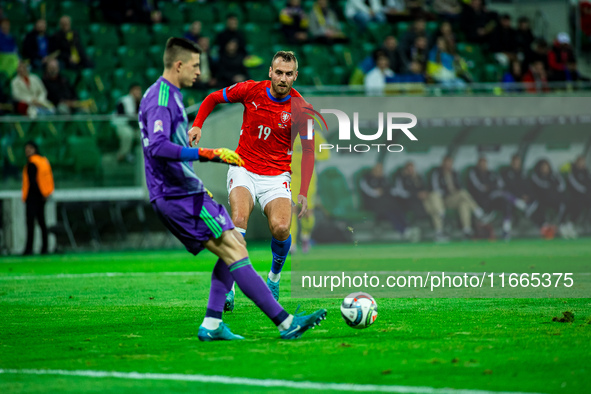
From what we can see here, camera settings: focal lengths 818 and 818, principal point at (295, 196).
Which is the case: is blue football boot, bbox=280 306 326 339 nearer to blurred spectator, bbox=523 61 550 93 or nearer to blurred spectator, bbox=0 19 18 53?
blurred spectator, bbox=0 19 18 53

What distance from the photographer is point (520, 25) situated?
22234 mm

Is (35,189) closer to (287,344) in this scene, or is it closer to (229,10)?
(229,10)

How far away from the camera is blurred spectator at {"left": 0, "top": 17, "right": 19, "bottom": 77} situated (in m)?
18.0

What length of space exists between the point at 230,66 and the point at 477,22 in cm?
745

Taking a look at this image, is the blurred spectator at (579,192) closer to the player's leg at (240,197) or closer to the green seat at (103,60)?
the green seat at (103,60)

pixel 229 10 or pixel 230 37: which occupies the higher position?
pixel 229 10

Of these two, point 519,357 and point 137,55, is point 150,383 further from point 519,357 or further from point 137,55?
point 137,55

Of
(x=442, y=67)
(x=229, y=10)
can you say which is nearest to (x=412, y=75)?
(x=442, y=67)

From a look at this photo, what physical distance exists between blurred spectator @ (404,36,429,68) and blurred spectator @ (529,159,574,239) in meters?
3.95

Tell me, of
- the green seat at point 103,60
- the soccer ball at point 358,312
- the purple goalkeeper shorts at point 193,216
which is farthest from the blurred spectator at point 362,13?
the purple goalkeeper shorts at point 193,216

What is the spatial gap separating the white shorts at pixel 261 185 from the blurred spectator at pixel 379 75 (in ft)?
36.2

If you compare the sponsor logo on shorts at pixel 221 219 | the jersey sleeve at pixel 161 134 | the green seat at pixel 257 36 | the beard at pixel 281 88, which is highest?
the green seat at pixel 257 36

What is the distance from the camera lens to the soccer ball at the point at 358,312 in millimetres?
6211

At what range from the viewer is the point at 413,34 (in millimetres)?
20328
